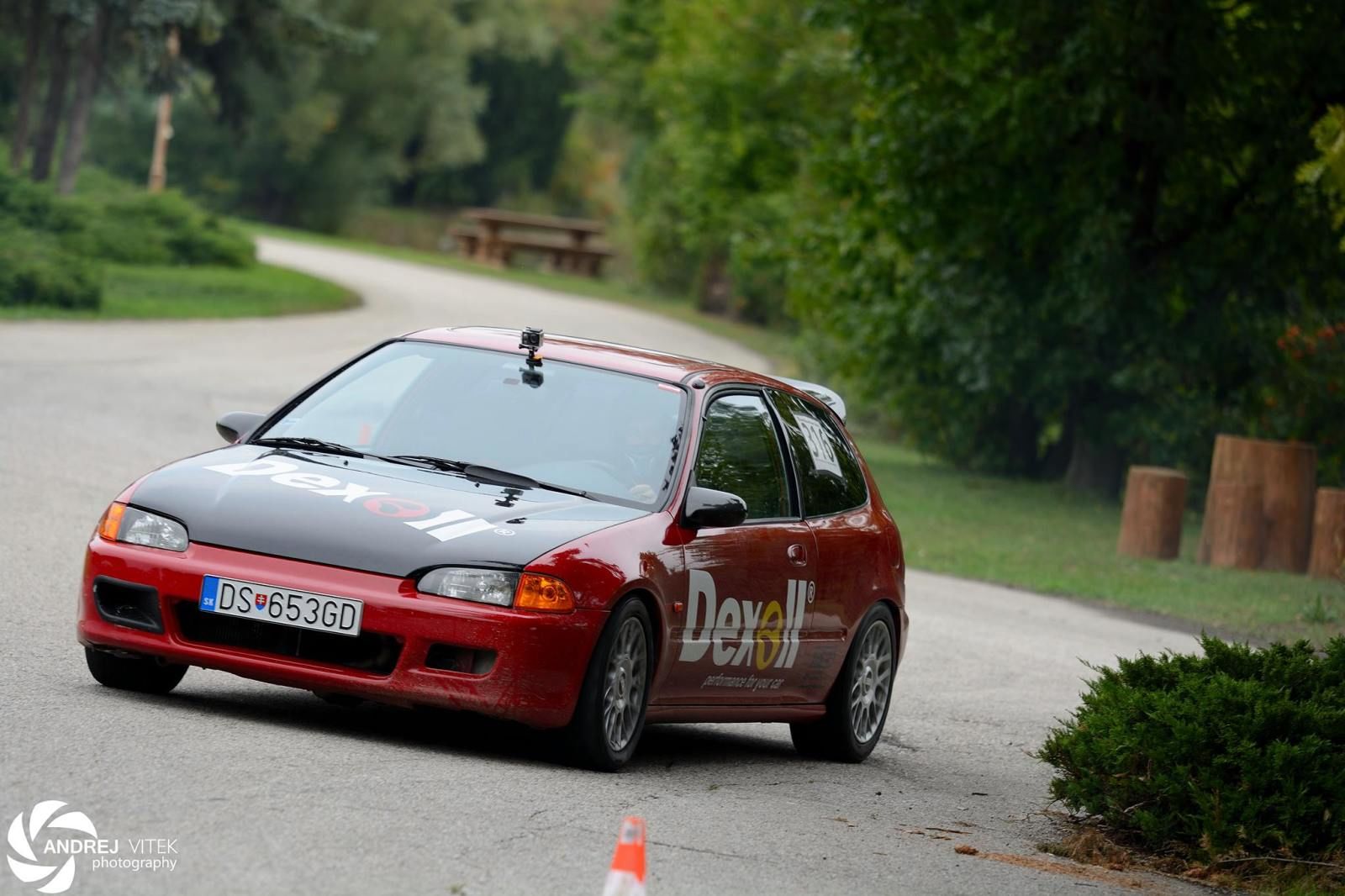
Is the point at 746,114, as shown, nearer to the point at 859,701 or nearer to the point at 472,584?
the point at 859,701

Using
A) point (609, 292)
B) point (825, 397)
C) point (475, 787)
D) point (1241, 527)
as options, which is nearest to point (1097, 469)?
point (1241, 527)

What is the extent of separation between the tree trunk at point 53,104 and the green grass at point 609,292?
1312cm

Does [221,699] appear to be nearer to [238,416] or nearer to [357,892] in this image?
[238,416]

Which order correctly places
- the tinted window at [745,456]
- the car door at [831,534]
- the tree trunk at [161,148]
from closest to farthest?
the tinted window at [745,456], the car door at [831,534], the tree trunk at [161,148]

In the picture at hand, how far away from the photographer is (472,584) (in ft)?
24.2

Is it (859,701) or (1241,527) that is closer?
(859,701)

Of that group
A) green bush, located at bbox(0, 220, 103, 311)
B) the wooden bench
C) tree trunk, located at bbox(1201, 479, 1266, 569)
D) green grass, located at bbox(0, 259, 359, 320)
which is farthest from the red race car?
the wooden bench

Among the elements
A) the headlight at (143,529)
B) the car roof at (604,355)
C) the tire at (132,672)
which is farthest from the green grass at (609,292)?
the headlight at (143,529)

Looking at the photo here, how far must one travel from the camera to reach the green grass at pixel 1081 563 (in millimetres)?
18078

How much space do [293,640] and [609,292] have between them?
46.0 m

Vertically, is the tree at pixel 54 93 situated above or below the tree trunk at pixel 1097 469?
above

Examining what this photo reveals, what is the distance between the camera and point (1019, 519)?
25.1 meters

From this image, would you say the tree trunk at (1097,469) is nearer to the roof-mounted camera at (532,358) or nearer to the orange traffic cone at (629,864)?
the roof-mounted camera at (532,358)

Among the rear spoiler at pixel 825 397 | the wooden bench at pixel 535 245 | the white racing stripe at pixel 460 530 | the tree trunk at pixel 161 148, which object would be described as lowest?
the white racing stripe at pixel 460 530
